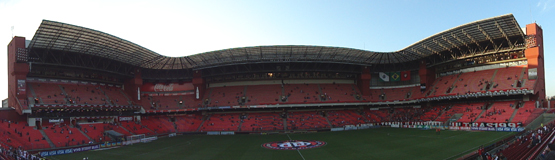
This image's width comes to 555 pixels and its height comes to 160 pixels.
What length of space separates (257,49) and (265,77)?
54.0 feet

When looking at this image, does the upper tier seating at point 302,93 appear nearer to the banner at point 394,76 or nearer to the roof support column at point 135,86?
the banner at point 394,76

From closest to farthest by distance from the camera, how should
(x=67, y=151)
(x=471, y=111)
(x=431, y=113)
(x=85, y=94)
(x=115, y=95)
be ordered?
(x=67, y=151) < (x=471, y=111) < (x=85, y=94) < (x=431, y=113) < (x=115, y=95)

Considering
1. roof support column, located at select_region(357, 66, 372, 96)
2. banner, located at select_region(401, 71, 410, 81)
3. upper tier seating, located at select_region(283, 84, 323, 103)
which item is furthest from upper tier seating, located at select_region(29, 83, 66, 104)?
banner, located at select_region(401, 71, 410, 81)

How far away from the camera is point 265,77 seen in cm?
7219

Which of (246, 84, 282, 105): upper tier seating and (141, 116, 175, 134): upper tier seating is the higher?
(246, 84, 282, 105): upper tier seating

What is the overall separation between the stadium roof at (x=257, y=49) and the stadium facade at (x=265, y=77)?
18 centimetres

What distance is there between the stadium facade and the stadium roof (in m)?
0.18

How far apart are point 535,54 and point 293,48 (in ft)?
132

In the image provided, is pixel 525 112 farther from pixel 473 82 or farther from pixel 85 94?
pixel 85 94

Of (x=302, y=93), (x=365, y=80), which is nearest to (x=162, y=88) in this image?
(x=302, y=93)

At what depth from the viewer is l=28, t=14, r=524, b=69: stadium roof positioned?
148 ft

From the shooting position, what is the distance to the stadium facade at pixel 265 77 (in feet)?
158

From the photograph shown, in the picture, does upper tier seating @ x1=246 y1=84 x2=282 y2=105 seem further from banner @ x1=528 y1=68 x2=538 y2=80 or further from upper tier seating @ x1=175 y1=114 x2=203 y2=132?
banner @ x1=528 y1=68 x2=538 y2=80

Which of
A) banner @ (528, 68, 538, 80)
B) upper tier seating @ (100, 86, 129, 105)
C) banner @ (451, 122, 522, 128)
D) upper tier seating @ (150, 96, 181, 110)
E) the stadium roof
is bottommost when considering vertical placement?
banner @ (451, 122, 522, 128)
